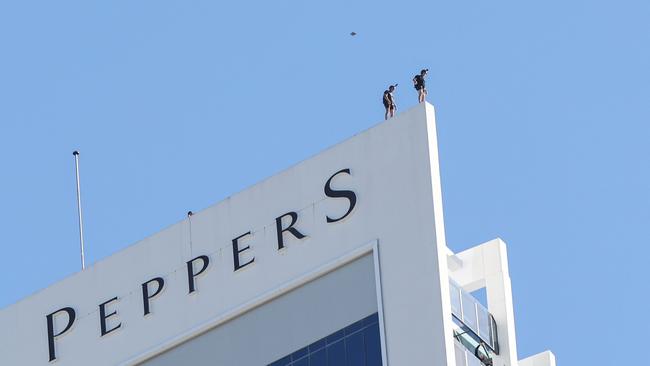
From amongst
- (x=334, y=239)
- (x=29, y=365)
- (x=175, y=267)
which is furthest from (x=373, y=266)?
(x=29, y=365)

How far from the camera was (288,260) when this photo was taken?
7225cm

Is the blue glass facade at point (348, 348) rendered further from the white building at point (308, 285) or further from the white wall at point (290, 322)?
the white wall at point (290, 322)

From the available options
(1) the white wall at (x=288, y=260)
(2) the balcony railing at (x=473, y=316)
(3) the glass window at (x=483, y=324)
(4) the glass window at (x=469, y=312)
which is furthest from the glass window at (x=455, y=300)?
(3) the glass window at (x=483, y=324)

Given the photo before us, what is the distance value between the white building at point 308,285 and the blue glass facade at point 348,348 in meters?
0.04

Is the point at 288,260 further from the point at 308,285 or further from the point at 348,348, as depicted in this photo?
the point at 348,348

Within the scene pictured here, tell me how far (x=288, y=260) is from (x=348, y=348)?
3.41 metres

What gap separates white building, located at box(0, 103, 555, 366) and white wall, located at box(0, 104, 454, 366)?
3 centimetres

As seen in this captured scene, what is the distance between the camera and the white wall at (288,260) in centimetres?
6912

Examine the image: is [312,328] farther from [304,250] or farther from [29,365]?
[29,365]

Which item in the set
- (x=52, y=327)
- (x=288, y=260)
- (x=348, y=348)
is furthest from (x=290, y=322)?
(x=52, y=327)

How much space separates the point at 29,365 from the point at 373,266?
11.9 meters

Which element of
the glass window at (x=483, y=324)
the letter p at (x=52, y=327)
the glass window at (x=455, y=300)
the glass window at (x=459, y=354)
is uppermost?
the letter p at (x=52, y=327)

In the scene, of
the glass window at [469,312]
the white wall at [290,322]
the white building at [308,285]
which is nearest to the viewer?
the white building at [308,285]

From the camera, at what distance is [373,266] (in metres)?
70.6
